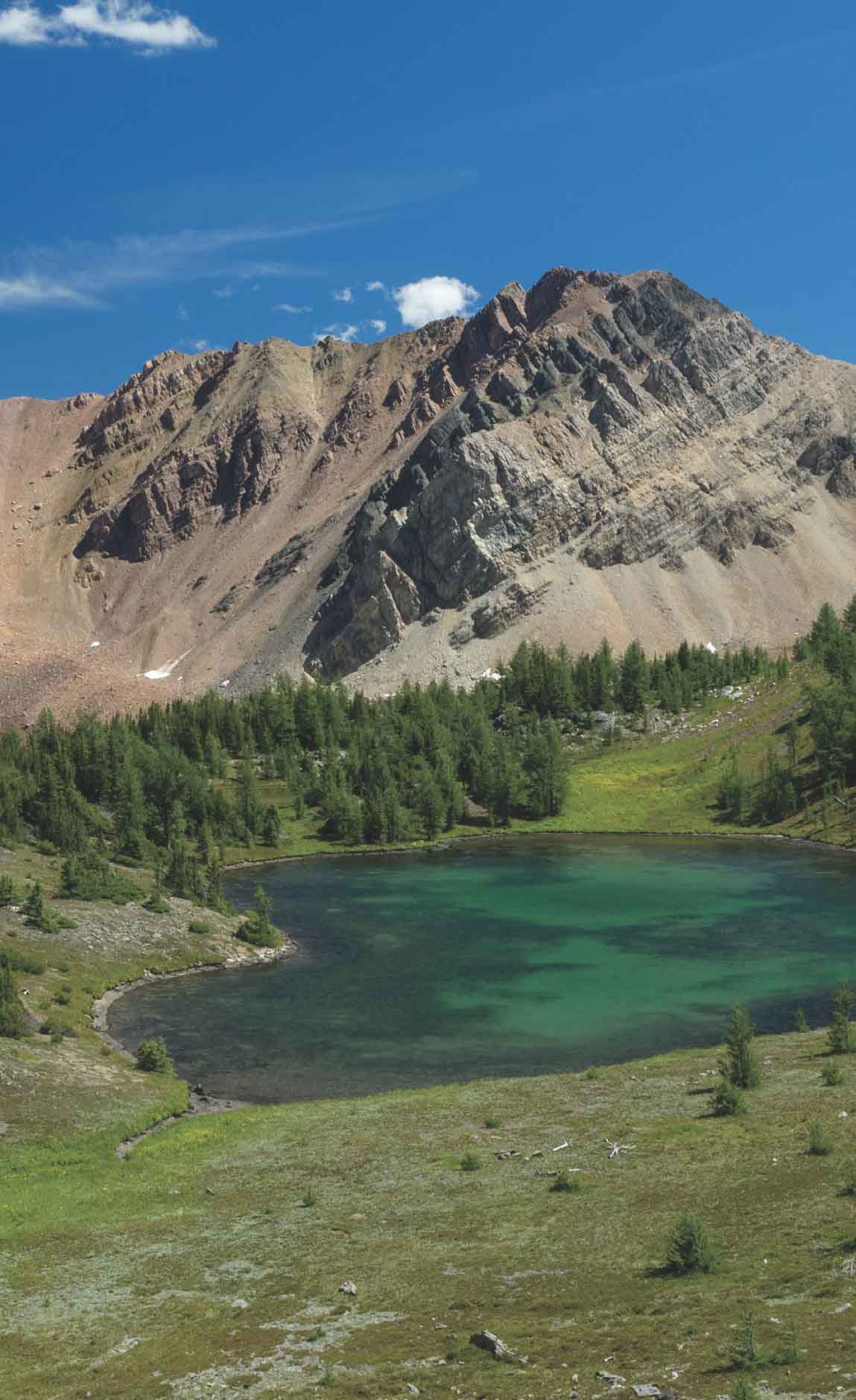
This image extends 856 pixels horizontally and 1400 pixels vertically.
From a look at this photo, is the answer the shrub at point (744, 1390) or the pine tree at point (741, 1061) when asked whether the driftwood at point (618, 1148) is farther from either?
the shrub at point (744, 1390)

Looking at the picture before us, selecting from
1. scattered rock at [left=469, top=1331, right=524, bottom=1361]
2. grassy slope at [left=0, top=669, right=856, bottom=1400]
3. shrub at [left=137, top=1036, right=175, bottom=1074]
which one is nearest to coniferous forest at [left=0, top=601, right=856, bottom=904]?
shrub at [left=137, top=1036, right=175, bottom=1074]

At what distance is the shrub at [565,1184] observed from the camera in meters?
35.4

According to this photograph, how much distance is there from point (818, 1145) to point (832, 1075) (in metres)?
9.93

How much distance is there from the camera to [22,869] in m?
95.7

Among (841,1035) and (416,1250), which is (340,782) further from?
(416,1250)

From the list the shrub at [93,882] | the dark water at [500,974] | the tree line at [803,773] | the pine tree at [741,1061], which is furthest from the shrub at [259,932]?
the tree line at [803,773]

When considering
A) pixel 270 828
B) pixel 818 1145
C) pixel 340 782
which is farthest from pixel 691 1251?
pixel 340 782

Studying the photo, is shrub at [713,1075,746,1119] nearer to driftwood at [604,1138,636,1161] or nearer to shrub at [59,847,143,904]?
driftwood at [604,1138,636,1161]

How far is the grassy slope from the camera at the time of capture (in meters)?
23.6

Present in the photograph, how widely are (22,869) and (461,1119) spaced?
59.1 metres

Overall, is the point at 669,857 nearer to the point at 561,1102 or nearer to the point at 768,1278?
the point at 561,1102

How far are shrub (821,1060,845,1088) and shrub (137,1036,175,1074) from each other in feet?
102

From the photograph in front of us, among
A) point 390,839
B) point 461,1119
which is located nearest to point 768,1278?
→ point 461,1119

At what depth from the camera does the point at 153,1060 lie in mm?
59500
